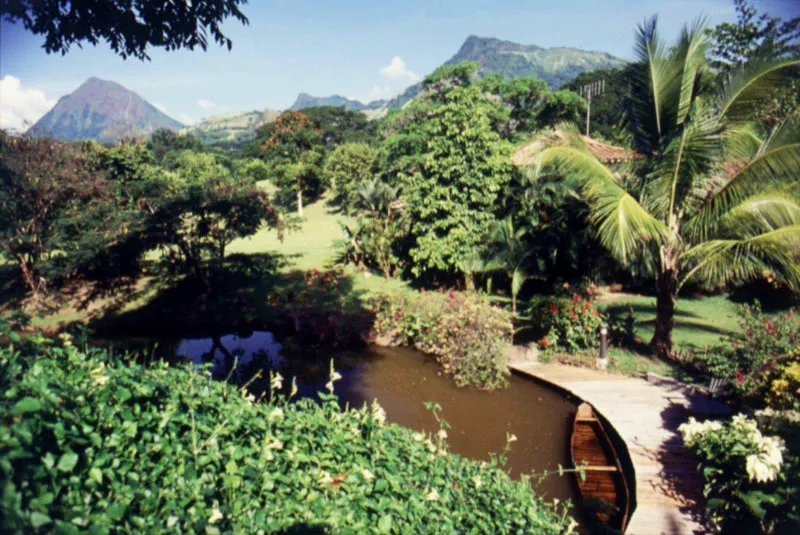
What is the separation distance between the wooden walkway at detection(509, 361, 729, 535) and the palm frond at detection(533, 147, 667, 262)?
2.47 metres

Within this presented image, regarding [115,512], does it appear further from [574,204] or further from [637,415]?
[574,204]

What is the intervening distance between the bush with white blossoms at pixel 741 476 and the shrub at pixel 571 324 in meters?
4.09

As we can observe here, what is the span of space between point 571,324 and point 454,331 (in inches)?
101

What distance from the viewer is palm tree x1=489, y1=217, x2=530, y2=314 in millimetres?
11727

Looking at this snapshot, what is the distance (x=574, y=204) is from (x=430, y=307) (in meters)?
5.71

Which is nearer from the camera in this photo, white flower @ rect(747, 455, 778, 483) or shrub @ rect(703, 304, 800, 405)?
white flower @ rect(747, 455, 778, 483)

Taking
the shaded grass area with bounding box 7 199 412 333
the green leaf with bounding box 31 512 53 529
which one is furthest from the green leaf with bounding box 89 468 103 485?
the shaded grass area with bounding box 7 199 412 333

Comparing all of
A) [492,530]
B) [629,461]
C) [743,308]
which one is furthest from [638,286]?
[492,530]

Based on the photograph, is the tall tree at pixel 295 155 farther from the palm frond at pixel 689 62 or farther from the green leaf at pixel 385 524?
the green leaf at pixel 385 524

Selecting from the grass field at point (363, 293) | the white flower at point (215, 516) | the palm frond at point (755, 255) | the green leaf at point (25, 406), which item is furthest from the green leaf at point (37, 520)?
the grass field at point (363, 293)

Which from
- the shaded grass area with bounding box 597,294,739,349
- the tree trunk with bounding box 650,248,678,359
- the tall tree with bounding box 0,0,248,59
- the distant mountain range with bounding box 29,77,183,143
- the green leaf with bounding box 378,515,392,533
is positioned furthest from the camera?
the shaded grass area with bounding box 597,294,739,349

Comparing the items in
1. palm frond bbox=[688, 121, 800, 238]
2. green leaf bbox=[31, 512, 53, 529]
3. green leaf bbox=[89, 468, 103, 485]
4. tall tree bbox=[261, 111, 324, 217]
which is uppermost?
tall tree bbox=[261, 111, 324, 217]

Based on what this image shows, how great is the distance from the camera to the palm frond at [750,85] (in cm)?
627

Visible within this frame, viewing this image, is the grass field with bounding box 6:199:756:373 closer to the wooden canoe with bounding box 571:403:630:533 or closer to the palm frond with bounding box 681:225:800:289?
the wooden canoe with bounding box 571:403:630:533
